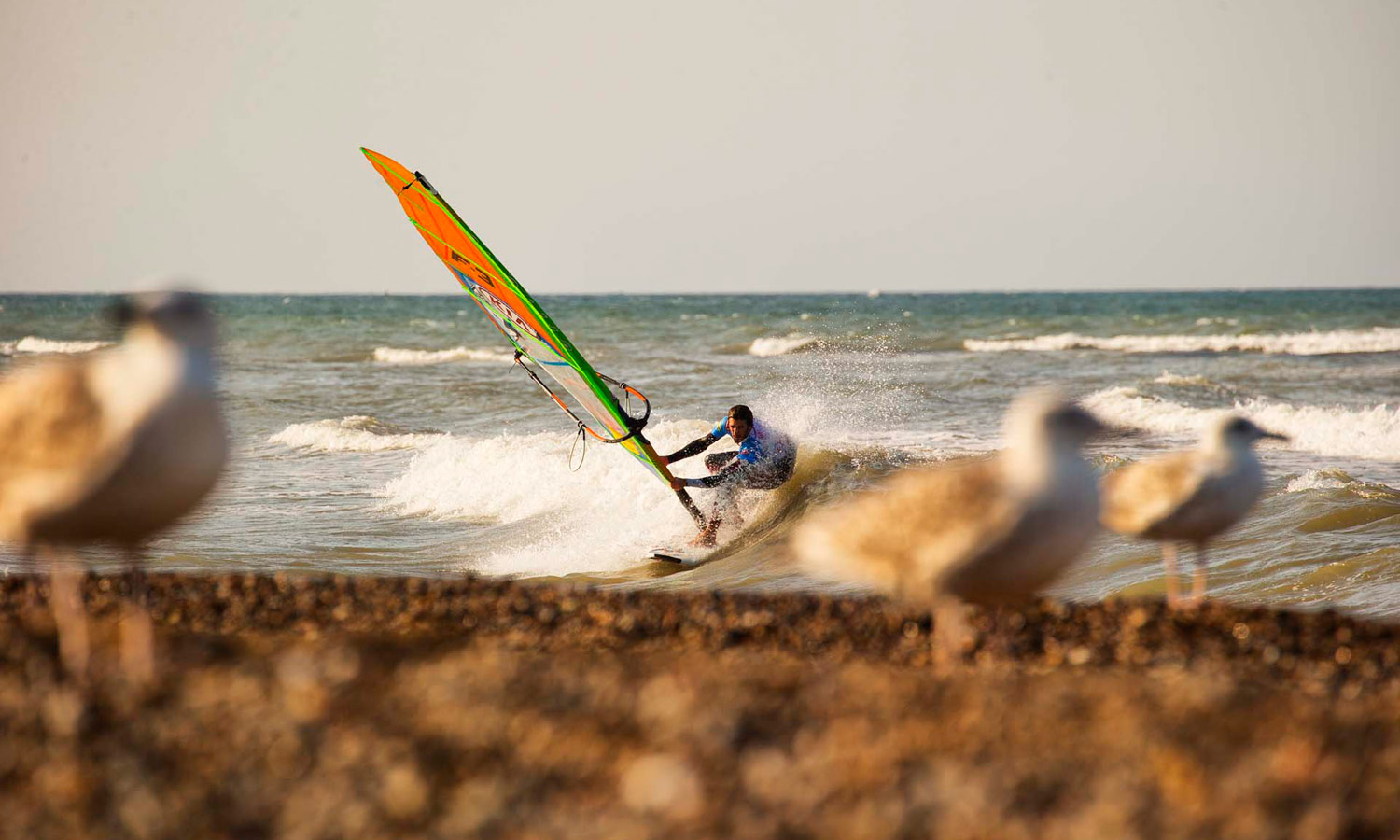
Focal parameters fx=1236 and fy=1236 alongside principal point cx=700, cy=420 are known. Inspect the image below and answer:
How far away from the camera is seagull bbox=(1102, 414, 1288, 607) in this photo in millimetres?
4527

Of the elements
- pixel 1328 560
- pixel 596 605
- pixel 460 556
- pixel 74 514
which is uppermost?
pixel 74 514

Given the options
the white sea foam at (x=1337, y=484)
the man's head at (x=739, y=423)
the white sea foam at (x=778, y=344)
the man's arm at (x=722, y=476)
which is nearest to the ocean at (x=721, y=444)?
the white sea foam at (x=1337, y=484)

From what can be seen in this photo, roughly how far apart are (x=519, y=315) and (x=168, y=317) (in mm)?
6412

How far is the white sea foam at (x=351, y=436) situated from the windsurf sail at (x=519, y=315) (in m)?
6.29

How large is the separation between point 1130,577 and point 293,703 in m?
6.04

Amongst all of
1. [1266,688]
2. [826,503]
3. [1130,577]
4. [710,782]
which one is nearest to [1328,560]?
[1130,577]

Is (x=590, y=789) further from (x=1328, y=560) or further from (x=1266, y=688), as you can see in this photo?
(x=1328, y=560)

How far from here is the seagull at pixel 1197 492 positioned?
14.9ft

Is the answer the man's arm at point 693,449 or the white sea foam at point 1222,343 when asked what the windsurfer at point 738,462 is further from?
the white sea foam at point 1222,343

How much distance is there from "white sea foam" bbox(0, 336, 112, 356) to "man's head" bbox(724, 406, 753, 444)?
30.5 meters

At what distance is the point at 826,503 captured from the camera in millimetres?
11023

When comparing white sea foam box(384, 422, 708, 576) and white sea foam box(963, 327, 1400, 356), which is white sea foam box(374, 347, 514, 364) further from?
white sea foam box(384, 422, 708, 576)

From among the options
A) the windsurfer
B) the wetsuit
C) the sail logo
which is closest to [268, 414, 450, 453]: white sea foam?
the sail logo

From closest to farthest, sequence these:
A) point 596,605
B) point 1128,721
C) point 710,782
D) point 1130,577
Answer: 1. point 710,782
2. point 1128,721
3. point 596,605
4. point 1130,577
